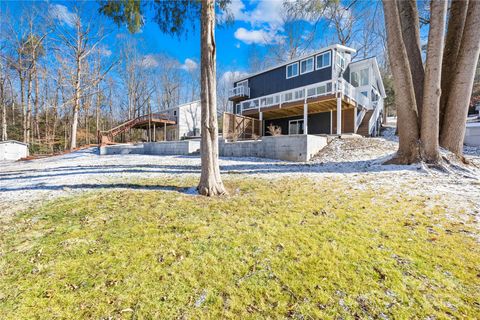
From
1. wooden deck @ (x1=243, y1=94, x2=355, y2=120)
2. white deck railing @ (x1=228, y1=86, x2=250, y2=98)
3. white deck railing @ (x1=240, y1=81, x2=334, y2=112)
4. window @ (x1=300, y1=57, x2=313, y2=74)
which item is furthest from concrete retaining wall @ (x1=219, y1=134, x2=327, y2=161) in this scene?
white deck railing @ (x1=228, y1=86, x2=250, y2=98)

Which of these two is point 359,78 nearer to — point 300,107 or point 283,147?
point 300,107

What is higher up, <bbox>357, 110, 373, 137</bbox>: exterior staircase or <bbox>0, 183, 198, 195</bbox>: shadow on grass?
<bbox>357, 110, 373, 137</bbox>: exterior staircase

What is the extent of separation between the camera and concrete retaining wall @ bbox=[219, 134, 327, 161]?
353 inches

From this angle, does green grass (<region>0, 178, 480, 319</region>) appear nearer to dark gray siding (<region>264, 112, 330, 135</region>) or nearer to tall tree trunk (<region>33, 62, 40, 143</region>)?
dark gray siding (<region>264, 112, 330, 135</region>)

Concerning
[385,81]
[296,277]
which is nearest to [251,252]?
[296,277]

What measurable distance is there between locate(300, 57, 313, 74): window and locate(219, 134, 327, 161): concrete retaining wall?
26.7 ft

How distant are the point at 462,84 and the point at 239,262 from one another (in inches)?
313

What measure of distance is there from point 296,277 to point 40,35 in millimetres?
27072

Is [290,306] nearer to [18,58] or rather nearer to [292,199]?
[292,199]

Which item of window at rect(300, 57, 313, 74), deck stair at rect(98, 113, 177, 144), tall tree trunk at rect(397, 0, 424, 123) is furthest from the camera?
deck stair at rect(98, 113, 177, 144)

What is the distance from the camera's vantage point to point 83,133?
79.6 feet

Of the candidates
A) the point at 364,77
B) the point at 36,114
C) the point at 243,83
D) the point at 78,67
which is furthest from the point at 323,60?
the point at 36,114

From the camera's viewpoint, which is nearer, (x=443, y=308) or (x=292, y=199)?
(x=443, y=308)

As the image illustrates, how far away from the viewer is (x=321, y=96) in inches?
519
